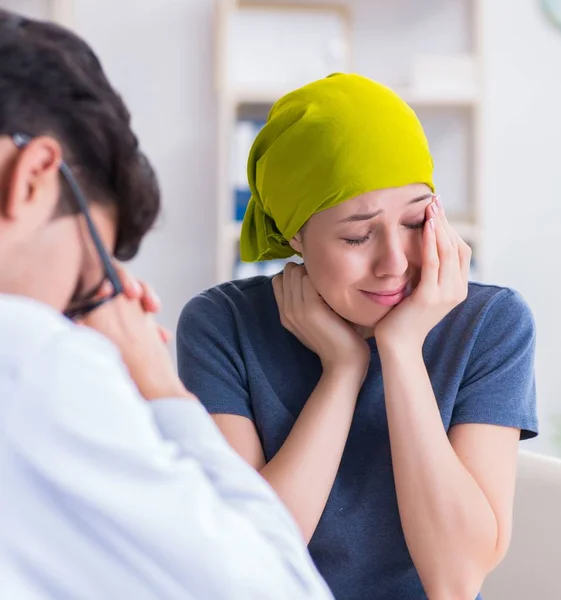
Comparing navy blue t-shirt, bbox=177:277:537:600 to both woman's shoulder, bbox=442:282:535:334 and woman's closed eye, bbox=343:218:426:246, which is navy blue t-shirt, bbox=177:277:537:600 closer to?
woman's shoulder, bbox=442:282:535:334

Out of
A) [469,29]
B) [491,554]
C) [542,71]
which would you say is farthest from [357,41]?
[491,554]

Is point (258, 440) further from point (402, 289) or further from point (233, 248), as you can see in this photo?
point (233, 248)

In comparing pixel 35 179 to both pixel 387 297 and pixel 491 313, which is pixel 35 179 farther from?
pixel 491 313

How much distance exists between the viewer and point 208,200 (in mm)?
3379

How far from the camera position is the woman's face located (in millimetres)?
1189

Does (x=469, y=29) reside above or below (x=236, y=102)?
above

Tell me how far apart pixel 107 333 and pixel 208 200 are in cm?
265

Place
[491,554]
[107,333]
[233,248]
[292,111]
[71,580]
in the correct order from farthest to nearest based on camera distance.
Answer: [233,248] → [292,111] → [491,554] → [107,333] → [71,580]

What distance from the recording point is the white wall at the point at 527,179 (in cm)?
337

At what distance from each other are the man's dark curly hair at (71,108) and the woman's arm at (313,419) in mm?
520

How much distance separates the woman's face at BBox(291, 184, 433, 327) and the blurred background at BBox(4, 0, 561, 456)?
6.65ft

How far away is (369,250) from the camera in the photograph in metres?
1.21

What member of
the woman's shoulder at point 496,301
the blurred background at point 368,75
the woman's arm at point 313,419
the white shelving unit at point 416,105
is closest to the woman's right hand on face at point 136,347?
the woman's arm at point 313,419

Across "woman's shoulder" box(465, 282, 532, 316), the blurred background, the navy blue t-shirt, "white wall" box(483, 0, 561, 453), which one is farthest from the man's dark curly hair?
"white wall" box(483, 0, 561, 453)
